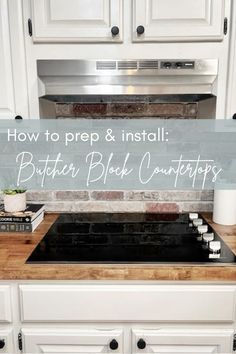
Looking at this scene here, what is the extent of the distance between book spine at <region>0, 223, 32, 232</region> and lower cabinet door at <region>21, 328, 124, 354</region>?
0.42m

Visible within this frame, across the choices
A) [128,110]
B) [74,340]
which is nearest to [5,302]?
[74,340]

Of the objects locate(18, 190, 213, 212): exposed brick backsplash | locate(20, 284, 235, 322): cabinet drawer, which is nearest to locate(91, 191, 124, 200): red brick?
locate(18, 190, 213, 212): exposed brick backsplash

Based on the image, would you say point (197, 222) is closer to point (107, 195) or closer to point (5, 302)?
point (107, 195)

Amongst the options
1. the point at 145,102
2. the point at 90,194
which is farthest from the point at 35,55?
the point at 90,194

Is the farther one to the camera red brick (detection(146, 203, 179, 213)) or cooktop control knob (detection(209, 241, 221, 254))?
red brick (detection(146, 203, 179, 213))

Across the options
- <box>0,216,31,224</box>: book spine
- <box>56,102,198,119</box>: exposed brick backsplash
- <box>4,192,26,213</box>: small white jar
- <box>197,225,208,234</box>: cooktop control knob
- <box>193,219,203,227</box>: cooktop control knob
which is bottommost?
<box>193,219,203,227</box>: cooktop control knob

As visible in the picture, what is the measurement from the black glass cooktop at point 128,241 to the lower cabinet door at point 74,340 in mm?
241

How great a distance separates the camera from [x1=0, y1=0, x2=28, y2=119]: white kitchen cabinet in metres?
1.22

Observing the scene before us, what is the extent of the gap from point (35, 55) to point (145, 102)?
501mm

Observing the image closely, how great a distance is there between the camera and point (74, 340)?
44.2 inches

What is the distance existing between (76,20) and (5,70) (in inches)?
12.9

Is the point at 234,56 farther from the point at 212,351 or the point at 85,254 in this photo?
the point at 212,351

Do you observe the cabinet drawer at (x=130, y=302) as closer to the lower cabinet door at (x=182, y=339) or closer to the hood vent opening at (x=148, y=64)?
the lower cabinet door at (x=182, y=339)

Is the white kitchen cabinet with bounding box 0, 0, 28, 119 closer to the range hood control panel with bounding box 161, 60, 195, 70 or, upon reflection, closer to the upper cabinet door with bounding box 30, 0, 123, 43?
the upper cabinet door with bounding box 30, 0, 123, 43
